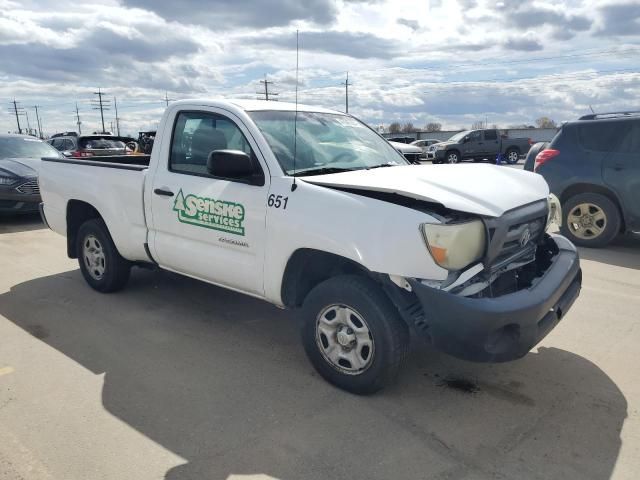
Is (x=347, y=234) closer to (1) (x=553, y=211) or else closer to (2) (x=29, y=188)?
(1) (x=553, y=211)

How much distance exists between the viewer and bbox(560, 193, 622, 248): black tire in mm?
7359

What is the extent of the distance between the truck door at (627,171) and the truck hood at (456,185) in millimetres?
4019

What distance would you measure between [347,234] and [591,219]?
577 centimetres

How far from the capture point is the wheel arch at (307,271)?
3.52 metres

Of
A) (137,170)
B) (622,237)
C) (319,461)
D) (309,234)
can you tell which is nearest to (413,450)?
(319,461)

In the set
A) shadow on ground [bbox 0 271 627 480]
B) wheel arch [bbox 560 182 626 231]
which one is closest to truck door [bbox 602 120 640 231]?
wheel arch [bbox 560 182 626 231]

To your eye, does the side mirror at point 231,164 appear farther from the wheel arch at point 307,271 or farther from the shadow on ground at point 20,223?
the shadow on ground at point 20,223

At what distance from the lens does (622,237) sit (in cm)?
845

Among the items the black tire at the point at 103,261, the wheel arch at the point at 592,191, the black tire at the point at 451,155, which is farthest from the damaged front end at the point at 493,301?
the black tire at the point at 451,155

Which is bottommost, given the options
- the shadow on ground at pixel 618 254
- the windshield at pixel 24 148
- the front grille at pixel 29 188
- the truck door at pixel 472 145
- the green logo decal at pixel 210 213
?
the truck door at pixel 472 145

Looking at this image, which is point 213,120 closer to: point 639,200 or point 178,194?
point 178,194

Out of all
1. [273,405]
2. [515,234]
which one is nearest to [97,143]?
[273,405]

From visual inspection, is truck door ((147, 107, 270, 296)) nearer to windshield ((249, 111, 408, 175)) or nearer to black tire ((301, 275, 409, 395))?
windshield ((249, 111, 408, 175))

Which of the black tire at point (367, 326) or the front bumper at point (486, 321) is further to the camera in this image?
the black tire at point (367, 326)
